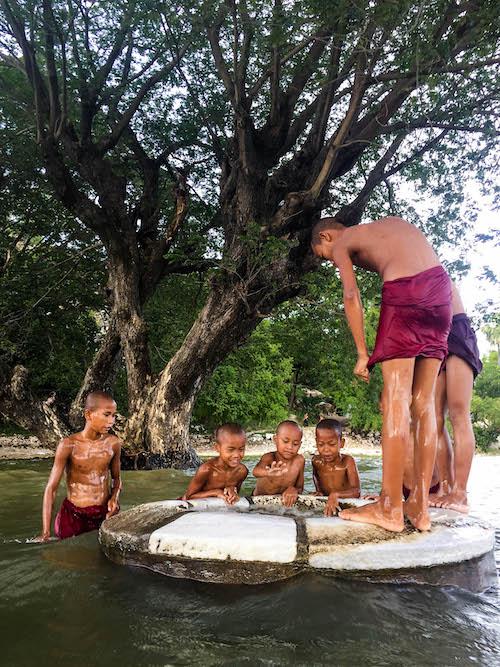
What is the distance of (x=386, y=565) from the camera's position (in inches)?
129

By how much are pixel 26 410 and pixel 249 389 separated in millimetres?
8993

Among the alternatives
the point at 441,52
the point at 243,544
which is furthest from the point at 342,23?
the point at 243,544

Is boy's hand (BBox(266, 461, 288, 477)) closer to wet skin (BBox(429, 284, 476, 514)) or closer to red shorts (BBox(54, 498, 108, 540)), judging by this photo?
wet skin (BBox(429, 284, 476, 514))

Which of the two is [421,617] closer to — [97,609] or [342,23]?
[97,609]

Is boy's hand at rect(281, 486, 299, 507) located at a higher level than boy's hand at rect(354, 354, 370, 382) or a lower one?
lower

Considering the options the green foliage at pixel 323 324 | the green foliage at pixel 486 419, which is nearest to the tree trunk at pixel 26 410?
the green foliage at pixel 323 324

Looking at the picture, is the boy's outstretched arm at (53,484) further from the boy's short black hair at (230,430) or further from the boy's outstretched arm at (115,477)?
the boy's short black hair at (230,430)

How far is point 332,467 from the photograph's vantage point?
517 centimetres

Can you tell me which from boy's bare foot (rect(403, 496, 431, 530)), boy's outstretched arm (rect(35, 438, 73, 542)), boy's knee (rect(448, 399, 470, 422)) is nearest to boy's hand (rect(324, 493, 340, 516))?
boy's bare foot (rect(403, 496, 431, 530))

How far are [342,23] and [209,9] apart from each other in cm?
160

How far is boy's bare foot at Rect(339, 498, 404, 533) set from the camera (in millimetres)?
3510

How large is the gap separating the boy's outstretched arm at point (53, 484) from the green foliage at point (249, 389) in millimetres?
8542

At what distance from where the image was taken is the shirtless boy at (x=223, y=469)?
4602 mm

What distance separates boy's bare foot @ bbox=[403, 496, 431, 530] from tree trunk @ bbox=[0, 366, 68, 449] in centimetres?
843
